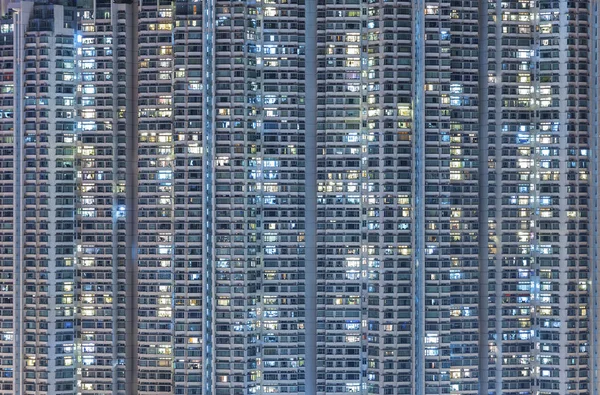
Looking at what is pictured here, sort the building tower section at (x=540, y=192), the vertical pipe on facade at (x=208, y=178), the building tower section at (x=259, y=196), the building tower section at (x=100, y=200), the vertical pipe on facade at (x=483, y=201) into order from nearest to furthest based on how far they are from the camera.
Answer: the building tower section at (x=259, y=196) < the vertical pipe on facade at (x=208, y=178) < the building tower section at (x=540, y=192) < the building tower section at (x=100, y=200) < the vertical pipe on facade at (x=483, y=201)

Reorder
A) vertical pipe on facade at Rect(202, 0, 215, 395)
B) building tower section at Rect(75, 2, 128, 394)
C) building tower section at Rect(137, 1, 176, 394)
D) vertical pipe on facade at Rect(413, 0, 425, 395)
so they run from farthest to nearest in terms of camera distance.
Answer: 1. building tower section at Rect(75, 2, 128, 394)
2. building tower section at Rect(137, 1, 176, 394)
3. vertical pipe on facade at Rect(202, 0, 215, 395)
4. vertical pipe on facade at Rect(413, 0, 425, 395)

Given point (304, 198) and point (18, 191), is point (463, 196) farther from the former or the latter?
point (18, 191)

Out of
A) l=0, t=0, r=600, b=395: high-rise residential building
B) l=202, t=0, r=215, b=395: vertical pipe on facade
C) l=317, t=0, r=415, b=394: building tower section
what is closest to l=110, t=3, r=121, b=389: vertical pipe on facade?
l=0, t=0, r=600, b=395: high-rise residential building

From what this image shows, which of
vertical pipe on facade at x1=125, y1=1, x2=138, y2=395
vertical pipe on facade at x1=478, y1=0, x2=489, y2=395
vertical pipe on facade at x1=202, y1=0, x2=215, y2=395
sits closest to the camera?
vertical pipe on facade at x1=202, y1=0, x2=215, y2=395

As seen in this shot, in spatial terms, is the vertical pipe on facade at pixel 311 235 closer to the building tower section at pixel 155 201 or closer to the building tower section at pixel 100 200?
the building tower section at pixel 155 201

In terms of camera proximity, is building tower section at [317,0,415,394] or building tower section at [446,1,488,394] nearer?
building tower section at [317,0,415,394]

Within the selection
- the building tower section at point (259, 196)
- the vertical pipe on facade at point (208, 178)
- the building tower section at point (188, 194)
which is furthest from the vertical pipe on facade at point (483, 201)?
the building tower section at point (188, 194)

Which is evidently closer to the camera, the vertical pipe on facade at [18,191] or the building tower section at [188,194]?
the building tower section at [188,194]

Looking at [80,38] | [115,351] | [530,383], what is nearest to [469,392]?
[530,383]

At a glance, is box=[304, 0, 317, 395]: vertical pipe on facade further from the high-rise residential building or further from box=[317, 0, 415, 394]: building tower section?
box=[317, 0, 415, 394]: building tower section
